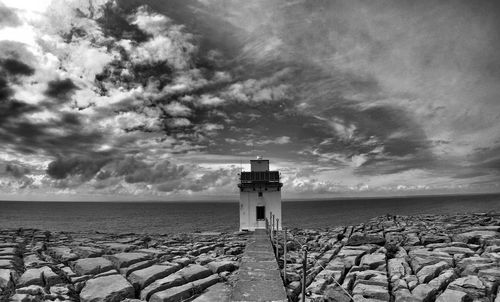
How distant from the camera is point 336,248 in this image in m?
14.4

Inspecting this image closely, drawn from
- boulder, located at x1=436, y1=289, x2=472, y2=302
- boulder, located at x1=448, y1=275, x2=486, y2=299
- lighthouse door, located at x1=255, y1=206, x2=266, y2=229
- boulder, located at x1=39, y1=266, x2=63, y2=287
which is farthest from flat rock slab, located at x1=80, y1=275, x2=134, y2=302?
lighthouse door, located at x1=255, y1=206, x2=266, y2=229

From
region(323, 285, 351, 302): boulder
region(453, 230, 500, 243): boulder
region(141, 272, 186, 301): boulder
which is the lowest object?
region(323, 285, 351, 302): boulder

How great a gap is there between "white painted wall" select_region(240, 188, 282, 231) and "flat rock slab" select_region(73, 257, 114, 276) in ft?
48.6

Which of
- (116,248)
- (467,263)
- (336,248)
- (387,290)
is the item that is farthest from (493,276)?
(116,248)

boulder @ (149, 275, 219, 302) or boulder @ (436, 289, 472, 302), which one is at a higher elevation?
boulder @ (149, 275, 219, 302)

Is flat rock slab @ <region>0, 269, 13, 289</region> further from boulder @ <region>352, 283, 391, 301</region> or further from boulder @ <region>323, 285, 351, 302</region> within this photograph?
boulder @ <region>352, 283, 391, 301</region>

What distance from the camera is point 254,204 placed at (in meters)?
24.7

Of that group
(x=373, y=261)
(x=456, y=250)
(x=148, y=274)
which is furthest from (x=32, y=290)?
(x=456, y=250)

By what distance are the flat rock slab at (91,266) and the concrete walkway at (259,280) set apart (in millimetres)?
4486

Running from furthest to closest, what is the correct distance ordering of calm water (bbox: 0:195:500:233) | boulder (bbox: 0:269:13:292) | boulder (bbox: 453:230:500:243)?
1. calm water (bbox: 0:195:500:233)
2. boulder (bbox: 453:230:500:243)
3. boulder (bbox: 0:269:13:292)

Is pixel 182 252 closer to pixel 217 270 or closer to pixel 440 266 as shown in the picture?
pixel 217 270

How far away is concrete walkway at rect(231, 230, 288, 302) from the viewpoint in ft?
26.4

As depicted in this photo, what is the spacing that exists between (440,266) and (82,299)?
1090cm

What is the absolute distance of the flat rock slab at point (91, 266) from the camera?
952cm
